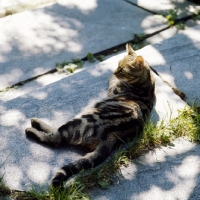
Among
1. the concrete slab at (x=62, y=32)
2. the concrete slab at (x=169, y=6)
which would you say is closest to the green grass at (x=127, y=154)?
the concrete slab at (x=62, y=32)

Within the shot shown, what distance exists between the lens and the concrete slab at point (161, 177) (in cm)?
309

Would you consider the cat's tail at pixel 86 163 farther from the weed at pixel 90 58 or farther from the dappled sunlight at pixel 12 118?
the weed at pixel 90 58

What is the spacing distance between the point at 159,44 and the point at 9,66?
185 cm

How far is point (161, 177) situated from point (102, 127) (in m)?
0.64

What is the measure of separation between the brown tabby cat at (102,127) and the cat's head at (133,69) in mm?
11

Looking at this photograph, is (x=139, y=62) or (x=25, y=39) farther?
(x=25, y=39)

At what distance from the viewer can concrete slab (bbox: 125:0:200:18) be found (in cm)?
601

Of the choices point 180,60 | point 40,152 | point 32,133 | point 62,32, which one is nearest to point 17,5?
point 62,32

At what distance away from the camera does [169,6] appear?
6.15 metres

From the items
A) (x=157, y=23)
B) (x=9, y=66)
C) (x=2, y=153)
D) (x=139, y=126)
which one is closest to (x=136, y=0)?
(x=157, y=23)

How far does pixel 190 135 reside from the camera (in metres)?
3.67

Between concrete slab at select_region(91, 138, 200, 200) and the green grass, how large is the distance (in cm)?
6

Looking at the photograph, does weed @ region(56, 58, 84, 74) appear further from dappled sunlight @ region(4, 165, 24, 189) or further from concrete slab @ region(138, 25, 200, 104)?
dappled sunlight @ region(4, 165, 24, 189)

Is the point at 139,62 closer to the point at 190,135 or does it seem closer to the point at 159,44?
the point at 190,135
